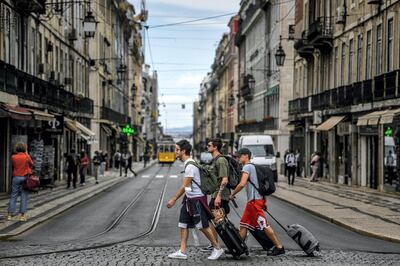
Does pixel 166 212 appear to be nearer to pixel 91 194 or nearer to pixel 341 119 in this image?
pixel 91 194

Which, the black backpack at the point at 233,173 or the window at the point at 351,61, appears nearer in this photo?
the black backpack at the point at 233,173

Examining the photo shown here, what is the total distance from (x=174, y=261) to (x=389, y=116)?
18.4 meters

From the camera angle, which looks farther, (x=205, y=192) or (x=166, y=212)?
(x=166, y=212)

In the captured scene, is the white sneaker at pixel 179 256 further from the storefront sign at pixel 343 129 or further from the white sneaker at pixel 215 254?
the storefront sign at pixel 343 129

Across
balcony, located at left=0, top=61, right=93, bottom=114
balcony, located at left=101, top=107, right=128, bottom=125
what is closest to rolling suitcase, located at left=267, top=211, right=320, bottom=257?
balcony, located at left=0, top=61, right=93, bottom=114

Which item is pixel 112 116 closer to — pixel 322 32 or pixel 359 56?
pixel 322 32

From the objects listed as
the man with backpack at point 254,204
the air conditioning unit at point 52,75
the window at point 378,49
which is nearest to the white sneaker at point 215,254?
the man with backpack at point 254,204

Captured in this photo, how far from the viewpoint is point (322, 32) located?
43438mm

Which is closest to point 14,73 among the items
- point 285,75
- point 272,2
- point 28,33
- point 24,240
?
point 28,33

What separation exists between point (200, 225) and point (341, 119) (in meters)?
28.4

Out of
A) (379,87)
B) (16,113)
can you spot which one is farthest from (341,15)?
(16,113)

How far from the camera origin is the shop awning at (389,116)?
28.4 metres

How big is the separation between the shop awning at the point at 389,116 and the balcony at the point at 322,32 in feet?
46.6

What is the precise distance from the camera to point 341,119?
39562 millimetres
